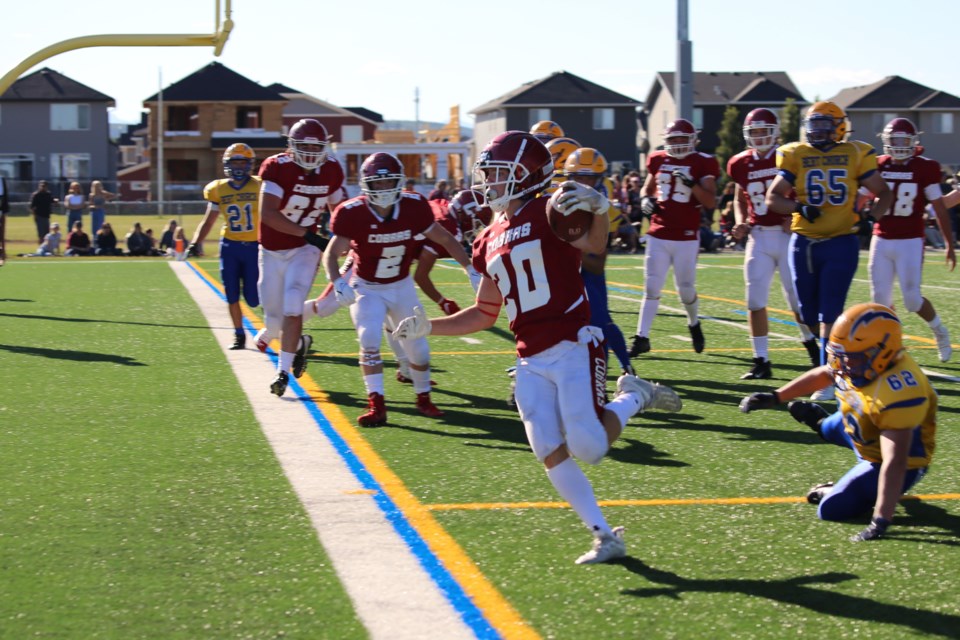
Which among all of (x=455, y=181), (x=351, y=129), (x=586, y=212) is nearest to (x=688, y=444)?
(x=586, y=212)

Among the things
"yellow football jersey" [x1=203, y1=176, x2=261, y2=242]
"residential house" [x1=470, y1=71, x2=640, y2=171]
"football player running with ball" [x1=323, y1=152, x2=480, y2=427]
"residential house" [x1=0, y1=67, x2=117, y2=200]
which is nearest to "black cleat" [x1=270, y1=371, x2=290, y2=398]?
"football player running with ball" [x1=323, y1=152, x2=480, y2=427]

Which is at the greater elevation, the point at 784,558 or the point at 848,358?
the point at 848,358

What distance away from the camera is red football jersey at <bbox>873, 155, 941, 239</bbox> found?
396 inches

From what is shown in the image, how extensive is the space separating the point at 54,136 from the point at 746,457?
203ft

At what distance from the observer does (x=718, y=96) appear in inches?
2788

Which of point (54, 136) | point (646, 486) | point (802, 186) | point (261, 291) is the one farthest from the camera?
point (54, 136)

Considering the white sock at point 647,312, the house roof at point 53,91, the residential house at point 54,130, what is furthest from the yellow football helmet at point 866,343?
the house roof at point 53,91

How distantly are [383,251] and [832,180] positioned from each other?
302 cm

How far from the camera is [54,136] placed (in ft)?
207

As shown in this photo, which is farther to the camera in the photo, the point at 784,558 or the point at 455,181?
the point at 455,181

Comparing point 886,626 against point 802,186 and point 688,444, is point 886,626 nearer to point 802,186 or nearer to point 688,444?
point 688,444

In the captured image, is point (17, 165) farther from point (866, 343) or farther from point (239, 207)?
point (866, 343)

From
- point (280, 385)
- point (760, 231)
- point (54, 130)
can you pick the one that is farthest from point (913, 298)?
point (54, 130)

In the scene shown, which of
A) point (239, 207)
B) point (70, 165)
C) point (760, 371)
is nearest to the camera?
point (760, 371)
